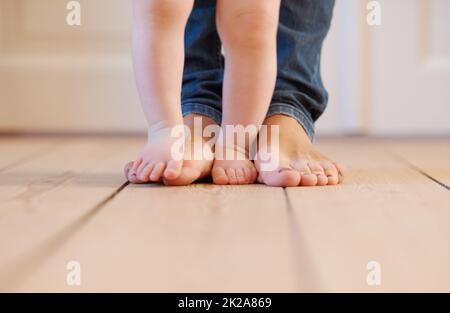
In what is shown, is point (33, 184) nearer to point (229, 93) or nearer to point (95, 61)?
point (229, 93)

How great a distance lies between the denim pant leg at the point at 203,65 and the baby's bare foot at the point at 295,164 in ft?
0.38

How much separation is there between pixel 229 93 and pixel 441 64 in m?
1.07

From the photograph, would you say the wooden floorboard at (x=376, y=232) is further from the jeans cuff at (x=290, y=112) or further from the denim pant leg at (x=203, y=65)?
the denim pant leg at (x=203, y=65)

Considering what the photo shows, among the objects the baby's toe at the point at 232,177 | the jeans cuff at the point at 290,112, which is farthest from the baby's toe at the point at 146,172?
the jeans cuff at the point at 290,112

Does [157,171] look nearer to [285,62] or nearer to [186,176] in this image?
[186,176]

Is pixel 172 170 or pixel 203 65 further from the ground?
pixel 203 65

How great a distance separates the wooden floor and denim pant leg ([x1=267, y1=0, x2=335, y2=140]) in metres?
0.14

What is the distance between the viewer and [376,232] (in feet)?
2.30

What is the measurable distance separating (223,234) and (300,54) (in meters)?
0.55

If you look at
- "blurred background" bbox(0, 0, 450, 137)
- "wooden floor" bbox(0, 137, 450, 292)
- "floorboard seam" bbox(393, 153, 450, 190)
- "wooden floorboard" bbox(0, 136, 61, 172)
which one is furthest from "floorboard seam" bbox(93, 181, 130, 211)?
"blurred background" bbox(0, 0, 450, 137)

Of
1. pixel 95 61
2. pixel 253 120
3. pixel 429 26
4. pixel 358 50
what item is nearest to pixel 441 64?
pixel 429 26

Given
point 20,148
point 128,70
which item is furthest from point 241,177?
point 128,70

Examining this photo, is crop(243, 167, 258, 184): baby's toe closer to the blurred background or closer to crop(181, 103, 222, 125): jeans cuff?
crop(181, 103, 222, 125): jeans cuff

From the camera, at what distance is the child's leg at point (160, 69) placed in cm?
96
